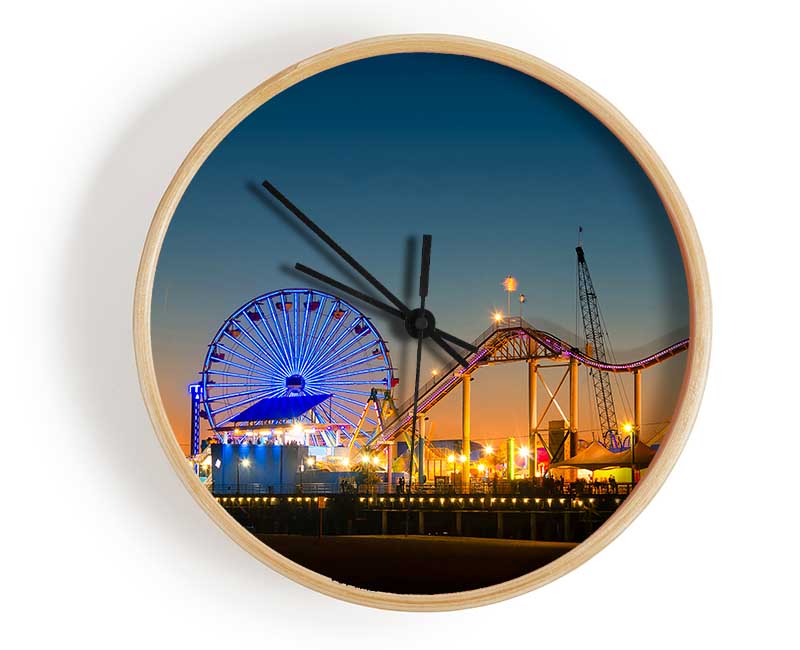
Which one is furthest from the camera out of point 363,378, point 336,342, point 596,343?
point 336,342

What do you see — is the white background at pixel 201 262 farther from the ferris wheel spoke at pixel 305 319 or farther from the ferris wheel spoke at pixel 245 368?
the ferris wheel spoke at pixel 305 319

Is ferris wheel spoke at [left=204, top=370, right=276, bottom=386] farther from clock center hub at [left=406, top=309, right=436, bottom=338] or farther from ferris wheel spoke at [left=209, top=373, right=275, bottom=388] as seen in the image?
clock center hub at [left=406, top=309, right=436, bottom=338]

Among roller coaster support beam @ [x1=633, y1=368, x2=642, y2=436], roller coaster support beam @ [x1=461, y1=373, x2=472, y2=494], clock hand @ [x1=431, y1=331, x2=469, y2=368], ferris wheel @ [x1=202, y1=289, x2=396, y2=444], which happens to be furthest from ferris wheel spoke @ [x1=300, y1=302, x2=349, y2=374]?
roller coaster support beam @ [x1=633, y1=368, x2=642, y2=436]

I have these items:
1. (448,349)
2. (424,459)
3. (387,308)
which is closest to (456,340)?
(448,349)

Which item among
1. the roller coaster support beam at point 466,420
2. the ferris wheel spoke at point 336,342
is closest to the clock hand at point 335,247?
the ferris wheel spoke at point 336,342

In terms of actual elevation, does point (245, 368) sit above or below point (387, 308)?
below

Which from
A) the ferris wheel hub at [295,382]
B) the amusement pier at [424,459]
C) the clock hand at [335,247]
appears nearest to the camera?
the amusement pier at [424,459]

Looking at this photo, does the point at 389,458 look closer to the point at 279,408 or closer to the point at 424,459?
the point at 424,459

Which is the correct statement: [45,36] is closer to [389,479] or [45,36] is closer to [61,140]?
[61,140]
